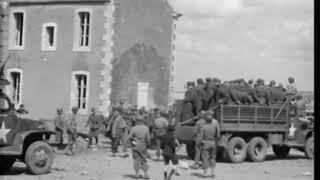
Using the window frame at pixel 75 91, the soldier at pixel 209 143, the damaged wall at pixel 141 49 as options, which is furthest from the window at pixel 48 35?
the soldier at pixel 209 143

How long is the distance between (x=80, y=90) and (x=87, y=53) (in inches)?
79.0

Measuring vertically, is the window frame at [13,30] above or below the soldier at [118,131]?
above

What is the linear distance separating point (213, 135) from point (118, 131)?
5.64 m

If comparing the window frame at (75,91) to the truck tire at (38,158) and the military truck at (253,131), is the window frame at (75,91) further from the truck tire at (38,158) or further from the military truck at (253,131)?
the truck tire at (38,158)

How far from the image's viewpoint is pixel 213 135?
43.0ft

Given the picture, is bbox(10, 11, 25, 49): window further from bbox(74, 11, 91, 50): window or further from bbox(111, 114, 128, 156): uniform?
bbox(111, 114, 128, 156): uniform

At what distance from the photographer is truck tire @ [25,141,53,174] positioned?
12.5 m

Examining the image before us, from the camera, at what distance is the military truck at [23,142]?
12.1 meters

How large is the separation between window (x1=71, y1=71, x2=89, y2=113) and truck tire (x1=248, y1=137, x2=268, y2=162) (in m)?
13.9

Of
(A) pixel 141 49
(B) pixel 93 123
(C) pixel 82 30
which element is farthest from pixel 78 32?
(B) pixel 93 123

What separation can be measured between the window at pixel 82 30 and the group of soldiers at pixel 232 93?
13.5 meters

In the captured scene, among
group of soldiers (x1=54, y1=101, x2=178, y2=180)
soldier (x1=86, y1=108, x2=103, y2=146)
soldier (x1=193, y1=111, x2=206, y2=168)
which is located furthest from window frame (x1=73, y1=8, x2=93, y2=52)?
soldier (x1=193, y1=111, x2=206, y2=168)

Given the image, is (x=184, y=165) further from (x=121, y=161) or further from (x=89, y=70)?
(x=89, y=70)
